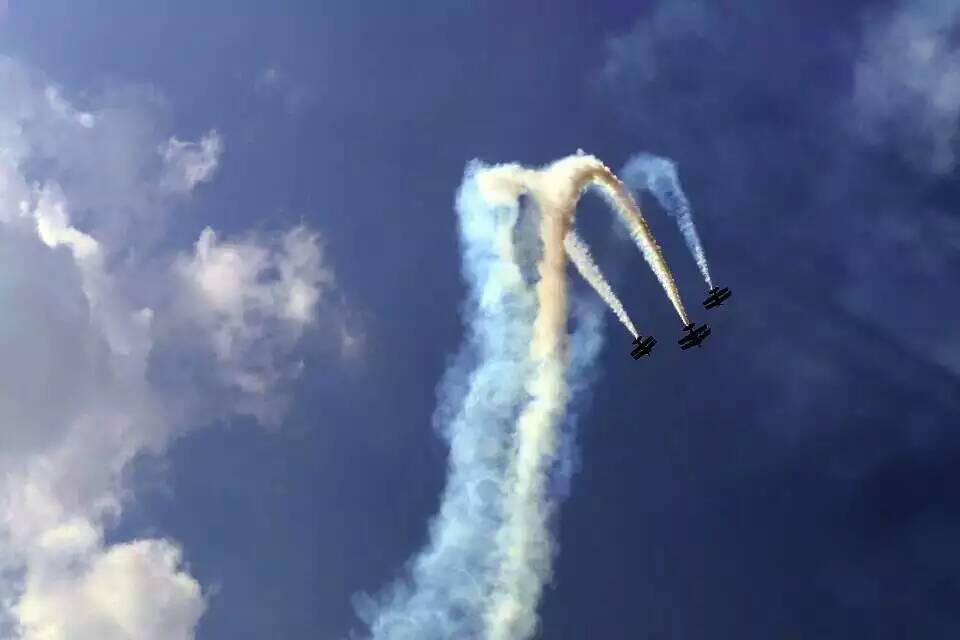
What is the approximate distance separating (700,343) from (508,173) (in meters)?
28.3

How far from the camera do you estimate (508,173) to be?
342 ft

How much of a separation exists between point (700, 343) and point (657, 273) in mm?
12587

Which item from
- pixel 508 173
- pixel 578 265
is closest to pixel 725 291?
pixel 578 265

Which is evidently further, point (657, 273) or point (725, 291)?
point (725, 291)

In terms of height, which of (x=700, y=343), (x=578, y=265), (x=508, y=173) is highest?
(x=508, y=173)

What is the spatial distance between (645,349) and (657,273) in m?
9.61

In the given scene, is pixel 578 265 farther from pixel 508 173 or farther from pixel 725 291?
pixel 725 291

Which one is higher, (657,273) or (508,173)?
(508,173)

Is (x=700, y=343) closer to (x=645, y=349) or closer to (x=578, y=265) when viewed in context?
(x=645, y=349)

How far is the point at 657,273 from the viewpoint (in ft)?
336

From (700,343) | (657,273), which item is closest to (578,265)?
(657,273)

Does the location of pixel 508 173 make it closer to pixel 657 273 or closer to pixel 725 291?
pixel 657 273

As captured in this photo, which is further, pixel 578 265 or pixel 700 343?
pixel 700 343

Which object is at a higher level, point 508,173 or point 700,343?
point 508,173
